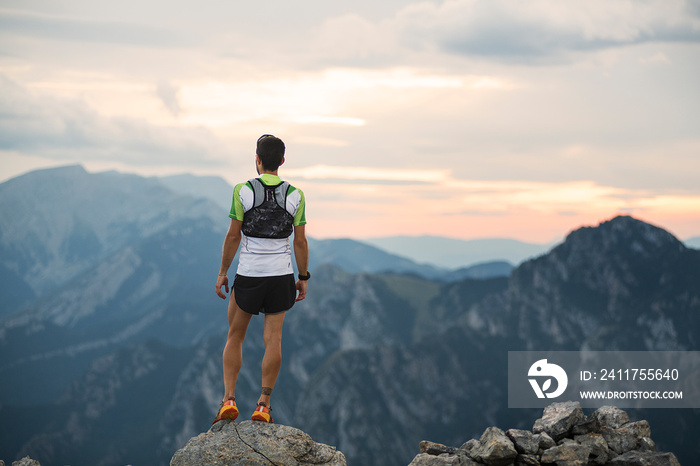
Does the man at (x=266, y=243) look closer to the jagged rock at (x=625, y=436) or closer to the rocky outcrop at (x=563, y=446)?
the rocky outcrop at (x=563, y=446)

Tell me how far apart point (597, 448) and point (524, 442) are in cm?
235

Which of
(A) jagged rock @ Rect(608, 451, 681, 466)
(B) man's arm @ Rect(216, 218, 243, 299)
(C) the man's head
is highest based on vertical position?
(C) the man's head

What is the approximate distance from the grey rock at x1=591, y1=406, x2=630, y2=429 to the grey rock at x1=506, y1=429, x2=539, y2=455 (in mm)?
3371

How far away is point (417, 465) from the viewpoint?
782 inches

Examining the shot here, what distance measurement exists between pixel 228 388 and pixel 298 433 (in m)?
2.52

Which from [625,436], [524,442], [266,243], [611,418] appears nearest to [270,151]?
[266,243]

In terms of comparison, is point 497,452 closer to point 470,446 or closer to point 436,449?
point 470,446

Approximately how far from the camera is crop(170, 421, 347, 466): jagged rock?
17297mm

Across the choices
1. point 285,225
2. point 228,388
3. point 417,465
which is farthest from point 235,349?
point 417,465

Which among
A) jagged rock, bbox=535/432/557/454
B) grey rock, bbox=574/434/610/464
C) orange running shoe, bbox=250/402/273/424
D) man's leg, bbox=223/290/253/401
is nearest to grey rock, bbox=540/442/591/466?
jagged rock, bbox=535/432/557/454

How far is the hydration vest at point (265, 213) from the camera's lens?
16.1 metres

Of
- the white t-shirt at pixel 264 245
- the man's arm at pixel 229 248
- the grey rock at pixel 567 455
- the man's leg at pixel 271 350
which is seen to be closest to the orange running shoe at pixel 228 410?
the man's leg at pixel 271 350

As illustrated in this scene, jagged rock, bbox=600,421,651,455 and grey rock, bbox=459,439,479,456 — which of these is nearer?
grey rock, bbox=459,439,479,456

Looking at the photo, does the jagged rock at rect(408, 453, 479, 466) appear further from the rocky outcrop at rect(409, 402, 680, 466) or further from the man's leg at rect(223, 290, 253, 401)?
the man's leg at rect(223, 290, 253, 401)
